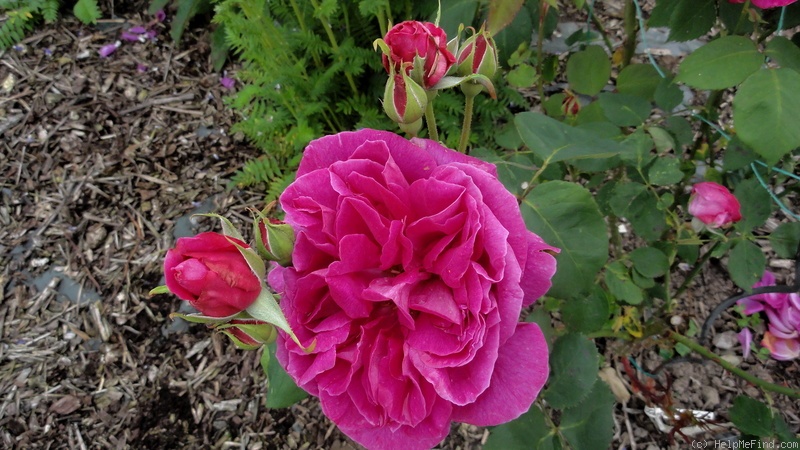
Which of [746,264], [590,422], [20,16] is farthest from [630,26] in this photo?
[20,16]

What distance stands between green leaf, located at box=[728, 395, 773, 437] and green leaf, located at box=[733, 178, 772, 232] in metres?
0.38

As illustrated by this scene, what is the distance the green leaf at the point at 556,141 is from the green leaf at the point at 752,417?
55 centimetres

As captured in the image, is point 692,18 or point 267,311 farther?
point 692,18

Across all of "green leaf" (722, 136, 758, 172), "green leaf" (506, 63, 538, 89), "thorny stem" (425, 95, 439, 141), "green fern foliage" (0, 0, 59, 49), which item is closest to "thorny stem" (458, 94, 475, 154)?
"thorny stem" (425, 95, 439, 141)

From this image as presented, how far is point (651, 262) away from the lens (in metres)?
1.27

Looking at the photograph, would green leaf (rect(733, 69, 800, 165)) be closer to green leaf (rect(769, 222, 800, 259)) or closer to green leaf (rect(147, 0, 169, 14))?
green leaf (rect(769, 222, 800, 259))

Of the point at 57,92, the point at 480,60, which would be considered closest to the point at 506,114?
the point at 480,60

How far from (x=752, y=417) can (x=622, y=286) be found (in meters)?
0.38

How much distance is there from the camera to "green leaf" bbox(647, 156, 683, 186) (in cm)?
114

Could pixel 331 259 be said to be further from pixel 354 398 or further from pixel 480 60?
pixel 480 60

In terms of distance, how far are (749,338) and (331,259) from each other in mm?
1509

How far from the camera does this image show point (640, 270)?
4.20 feet

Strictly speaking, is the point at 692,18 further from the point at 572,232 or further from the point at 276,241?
the point at 276,241

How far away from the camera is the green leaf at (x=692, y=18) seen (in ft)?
4.06
